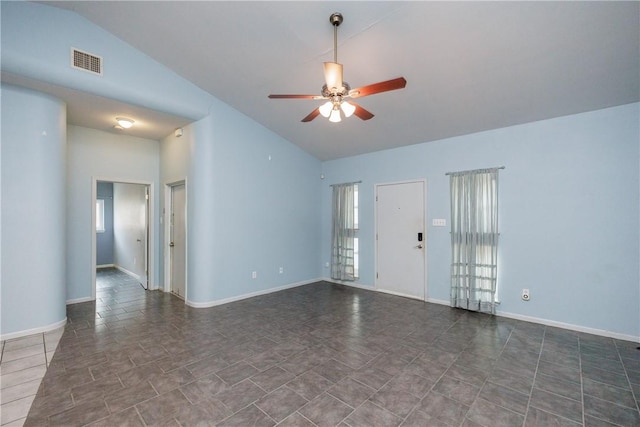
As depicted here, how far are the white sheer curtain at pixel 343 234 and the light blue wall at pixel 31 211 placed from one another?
4350 mm

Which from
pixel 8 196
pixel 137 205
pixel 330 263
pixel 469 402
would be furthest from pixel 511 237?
pixel 137 205

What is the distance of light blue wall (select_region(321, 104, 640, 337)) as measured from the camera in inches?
129

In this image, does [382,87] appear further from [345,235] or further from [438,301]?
[345,235]

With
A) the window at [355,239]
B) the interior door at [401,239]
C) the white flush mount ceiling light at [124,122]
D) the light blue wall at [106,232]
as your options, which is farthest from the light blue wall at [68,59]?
the light blue wall at [106,232]

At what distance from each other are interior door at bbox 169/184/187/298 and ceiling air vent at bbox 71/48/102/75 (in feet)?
6.76

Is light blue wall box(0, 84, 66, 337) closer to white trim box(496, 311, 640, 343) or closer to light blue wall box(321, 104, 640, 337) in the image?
light blue wall box(321, 104, 640, 337)

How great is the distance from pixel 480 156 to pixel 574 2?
87.4 inches

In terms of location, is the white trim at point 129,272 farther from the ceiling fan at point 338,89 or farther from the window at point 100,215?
the ceiling fan at point 338,89

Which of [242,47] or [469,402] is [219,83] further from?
[469,402]

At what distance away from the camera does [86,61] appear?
3.28 m

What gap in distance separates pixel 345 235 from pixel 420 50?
373cm

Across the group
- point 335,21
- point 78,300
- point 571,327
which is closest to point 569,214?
point 571,327

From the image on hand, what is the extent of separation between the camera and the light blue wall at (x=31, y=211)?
10.5 ft

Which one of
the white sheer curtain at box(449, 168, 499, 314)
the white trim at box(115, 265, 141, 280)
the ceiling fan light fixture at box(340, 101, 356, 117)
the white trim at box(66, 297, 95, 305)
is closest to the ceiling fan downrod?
the ceiling fan light fixture at box(340, 101, 356, 117)
